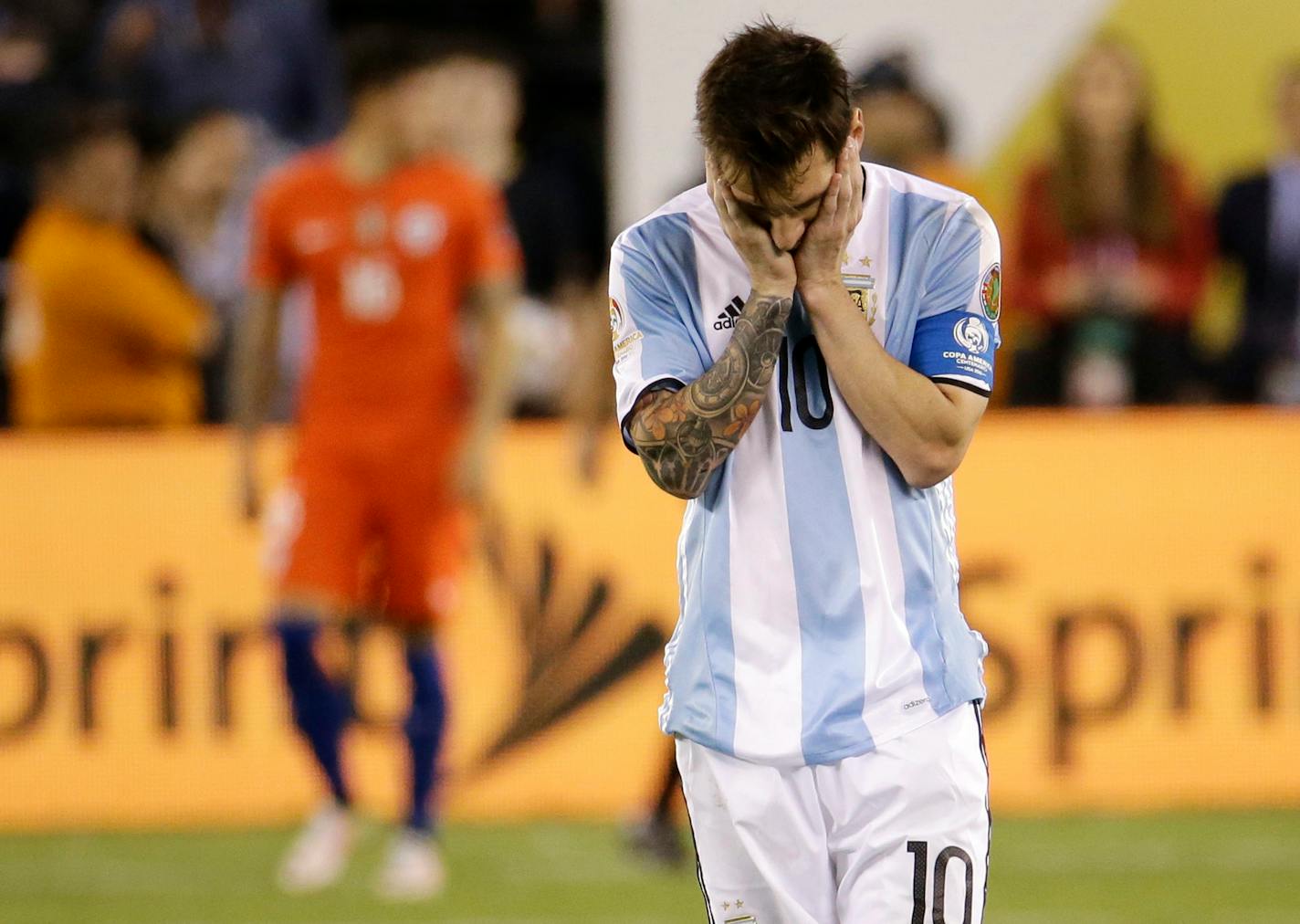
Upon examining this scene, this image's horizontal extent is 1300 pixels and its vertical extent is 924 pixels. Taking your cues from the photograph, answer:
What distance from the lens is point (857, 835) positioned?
9.03ft

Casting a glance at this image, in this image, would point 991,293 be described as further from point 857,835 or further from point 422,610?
point 422,610

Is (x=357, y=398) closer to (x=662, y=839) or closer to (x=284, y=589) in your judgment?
(x=284, y=589)

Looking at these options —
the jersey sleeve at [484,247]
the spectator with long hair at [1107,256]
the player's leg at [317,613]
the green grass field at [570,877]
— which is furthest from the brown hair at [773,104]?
the spectator with long hair at [1107,256]

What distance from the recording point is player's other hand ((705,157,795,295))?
8.63 ft

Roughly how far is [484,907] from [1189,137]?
21.6 feet

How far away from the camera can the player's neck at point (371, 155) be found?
21.0ft

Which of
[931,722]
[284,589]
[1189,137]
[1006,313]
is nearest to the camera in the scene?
[931,722]

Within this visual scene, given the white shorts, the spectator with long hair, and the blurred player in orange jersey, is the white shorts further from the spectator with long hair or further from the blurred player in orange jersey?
the spectator with long hair

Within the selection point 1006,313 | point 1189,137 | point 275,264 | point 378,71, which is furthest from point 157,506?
point 1189,137

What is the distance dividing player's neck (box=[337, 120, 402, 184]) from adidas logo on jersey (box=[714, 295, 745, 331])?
376cm

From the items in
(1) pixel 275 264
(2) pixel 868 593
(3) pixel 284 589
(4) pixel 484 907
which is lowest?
(4) pixel 484 907

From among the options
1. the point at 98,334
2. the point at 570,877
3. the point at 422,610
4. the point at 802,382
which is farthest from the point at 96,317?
the point at 802,382

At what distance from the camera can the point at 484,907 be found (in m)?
5.77

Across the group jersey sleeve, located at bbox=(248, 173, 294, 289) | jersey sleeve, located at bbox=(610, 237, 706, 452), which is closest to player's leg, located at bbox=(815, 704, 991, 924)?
jersey sleeve, located at bbox=(610, 237, 706, 452)
